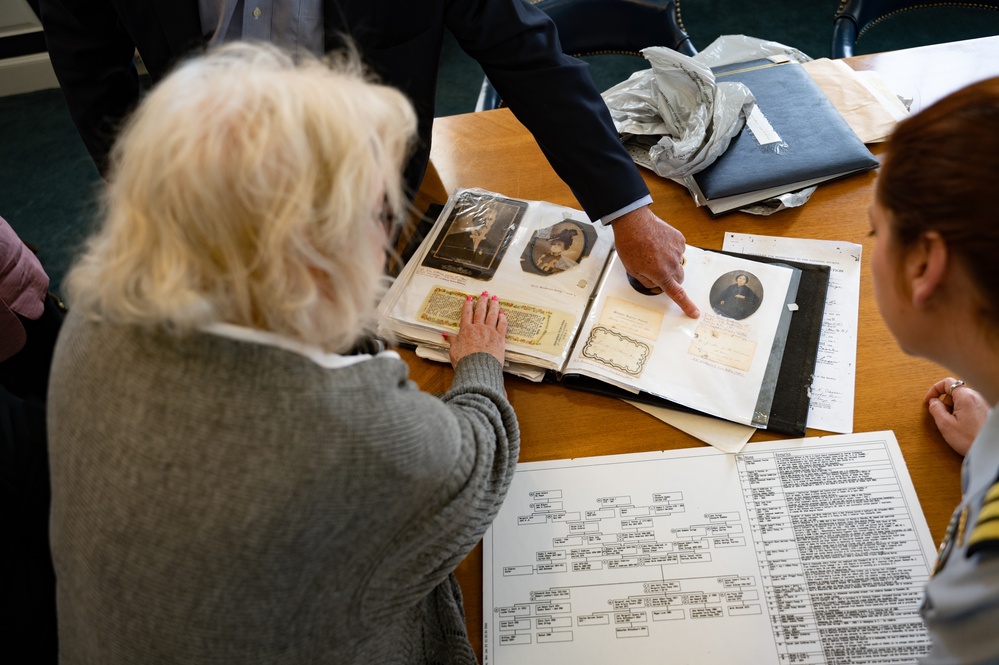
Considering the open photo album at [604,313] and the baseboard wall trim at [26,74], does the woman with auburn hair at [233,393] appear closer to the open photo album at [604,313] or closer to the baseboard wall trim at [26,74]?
the open photo album at [604,313]

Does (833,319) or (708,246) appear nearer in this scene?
(833,319)

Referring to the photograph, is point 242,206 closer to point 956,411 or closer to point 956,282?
point 956,282

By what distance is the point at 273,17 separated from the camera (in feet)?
3.66

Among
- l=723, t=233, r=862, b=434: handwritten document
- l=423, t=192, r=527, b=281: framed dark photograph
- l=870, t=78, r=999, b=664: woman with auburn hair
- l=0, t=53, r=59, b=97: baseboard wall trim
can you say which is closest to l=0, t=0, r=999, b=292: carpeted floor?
l=0, t=53, r=59, b=97: baseboard wall trim

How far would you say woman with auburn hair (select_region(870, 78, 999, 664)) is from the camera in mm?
562

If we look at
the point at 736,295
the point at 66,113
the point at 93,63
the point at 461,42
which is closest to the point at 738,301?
the point at 736,295

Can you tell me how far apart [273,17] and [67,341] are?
2.30 ft

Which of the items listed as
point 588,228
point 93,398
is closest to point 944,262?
point 588,228

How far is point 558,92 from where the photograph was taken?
1.13m

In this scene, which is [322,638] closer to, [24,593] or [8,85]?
[24,593]

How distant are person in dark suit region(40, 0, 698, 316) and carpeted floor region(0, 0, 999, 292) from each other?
161 centimetres

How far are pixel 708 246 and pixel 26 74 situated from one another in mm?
3429

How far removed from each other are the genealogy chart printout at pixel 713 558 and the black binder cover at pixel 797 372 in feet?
0.13

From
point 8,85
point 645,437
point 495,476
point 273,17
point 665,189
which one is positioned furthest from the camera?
point 8,85
